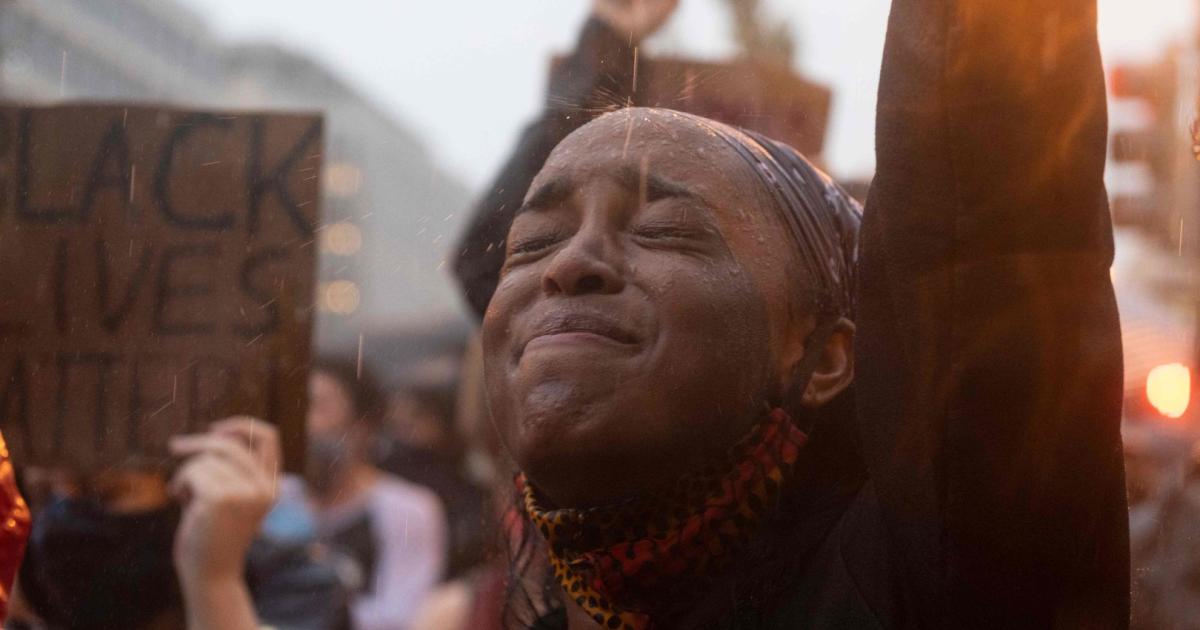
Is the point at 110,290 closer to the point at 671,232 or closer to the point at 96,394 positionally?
the point at 96,394

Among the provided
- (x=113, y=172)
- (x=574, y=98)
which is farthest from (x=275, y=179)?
(x=574, y=98)

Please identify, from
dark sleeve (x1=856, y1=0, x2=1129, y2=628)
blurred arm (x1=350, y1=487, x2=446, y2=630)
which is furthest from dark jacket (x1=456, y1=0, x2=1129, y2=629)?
blurred arm (x1=350, y1=487, x2=446, y2=630)

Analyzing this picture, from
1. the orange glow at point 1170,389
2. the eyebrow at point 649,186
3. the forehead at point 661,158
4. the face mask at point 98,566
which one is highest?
the forehead at point 661,158

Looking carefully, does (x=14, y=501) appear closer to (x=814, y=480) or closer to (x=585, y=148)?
(x=585, y=148)

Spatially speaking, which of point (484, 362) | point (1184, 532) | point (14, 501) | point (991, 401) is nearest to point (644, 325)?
point (484, 362)

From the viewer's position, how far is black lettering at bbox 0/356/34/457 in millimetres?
2781

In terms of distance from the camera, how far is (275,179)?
108 inches

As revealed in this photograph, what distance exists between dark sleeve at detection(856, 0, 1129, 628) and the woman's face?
8.1 inches

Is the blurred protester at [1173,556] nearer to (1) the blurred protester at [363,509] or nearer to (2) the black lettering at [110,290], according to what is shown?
(2) the black lettering at [110,290]

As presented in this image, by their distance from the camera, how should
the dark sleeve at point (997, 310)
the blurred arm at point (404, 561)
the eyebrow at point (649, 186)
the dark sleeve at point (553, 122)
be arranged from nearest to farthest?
the dark sleeve at point (997, 310), the eyebrow at point (649, 186), the dark sleeve at point (553, 122), the blurred arm at point (404, 561)

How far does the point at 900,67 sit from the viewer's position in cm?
149

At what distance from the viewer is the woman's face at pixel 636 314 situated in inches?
65.2

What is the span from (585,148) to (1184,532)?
1.80 metres

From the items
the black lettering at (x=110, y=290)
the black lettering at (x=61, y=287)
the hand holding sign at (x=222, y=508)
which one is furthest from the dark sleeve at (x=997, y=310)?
the black lettering at (x=61, y=287)
